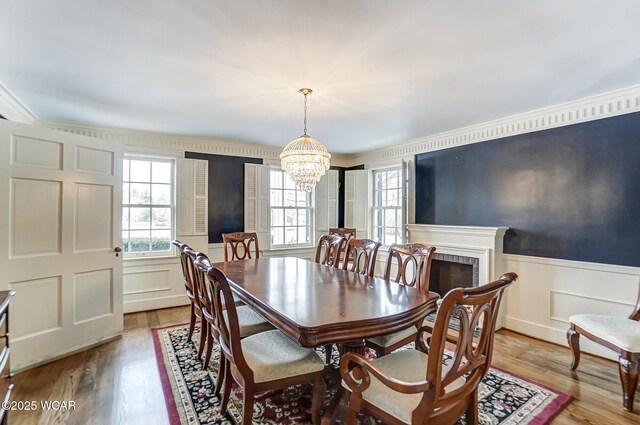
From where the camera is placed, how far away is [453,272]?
4191 mm

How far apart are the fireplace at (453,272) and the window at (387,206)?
719mm

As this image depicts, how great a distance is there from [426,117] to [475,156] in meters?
0.93

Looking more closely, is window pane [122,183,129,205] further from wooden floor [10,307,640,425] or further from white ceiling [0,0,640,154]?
wooden floor [10,307,640,425]

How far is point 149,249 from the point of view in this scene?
4242 mm

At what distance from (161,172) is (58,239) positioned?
1.81 meters

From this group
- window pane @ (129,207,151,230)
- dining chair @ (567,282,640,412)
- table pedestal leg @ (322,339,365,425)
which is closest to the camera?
table pedestal leg @ (322,339,365,425)

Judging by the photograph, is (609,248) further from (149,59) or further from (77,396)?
(77,396)

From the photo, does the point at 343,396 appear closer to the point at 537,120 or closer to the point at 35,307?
the point at 35,307

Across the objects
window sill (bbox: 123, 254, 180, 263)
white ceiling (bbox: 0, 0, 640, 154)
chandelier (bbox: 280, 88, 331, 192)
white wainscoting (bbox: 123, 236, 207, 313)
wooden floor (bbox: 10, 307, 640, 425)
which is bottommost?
wooden floor (bbox: 10, 307, 640, 425)

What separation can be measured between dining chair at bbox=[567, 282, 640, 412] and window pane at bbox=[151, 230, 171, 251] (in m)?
4.76

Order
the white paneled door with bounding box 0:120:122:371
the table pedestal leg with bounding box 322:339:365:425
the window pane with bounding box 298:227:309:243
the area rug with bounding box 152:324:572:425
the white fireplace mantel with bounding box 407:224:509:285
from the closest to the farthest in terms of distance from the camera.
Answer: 1. the table pedestal leg with bounding box 322:339:365:425
2. the area rug with bounding box 152:324:572:425
3. the white paneled door with bounding box 0:120:122:371
4. the white fireplace mantel with bounding box 407:224:509:285
5. the window pane with bounding box 298:227:309:243

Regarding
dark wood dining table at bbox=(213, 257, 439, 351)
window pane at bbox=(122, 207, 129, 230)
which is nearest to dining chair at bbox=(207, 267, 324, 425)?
dark wood dining table at bbox=(213, 257, 439, 351)

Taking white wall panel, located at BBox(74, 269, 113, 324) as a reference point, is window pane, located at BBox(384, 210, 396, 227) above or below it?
above

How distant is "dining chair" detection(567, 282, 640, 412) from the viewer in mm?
2078
